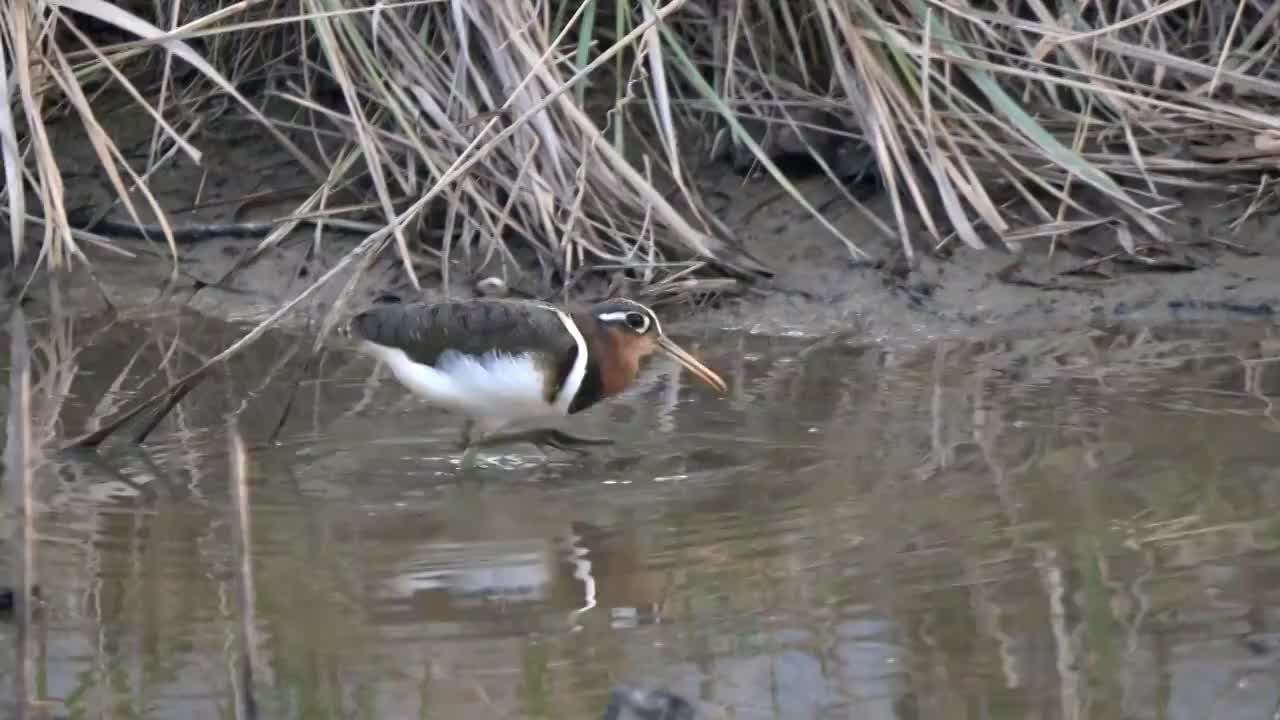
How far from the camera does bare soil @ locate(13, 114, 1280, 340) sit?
24.0 feet

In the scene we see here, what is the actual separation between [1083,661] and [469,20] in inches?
169

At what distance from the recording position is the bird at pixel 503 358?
5852 millimetres

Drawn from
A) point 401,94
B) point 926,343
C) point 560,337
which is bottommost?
point 926,343

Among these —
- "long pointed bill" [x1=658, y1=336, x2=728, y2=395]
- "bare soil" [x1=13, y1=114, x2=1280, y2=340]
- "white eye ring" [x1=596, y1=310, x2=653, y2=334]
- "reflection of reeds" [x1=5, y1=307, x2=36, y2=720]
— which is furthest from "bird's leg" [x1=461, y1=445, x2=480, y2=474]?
"reflection of reeds" [x1=5, y1=307, x2=36, y2=720]

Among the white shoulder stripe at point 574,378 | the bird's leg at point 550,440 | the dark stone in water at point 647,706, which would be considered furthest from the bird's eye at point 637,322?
the dark stone in water at point 647,706

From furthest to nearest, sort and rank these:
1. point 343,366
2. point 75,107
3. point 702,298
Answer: point 75,107 < point 702,298 < point 343,366

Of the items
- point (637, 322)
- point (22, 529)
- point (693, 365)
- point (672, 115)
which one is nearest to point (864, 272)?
point (672, 115)

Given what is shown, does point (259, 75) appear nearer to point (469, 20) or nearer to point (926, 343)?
point (469, 20)

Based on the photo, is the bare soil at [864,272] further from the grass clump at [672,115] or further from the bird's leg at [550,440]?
the bird's leg at [550,440]

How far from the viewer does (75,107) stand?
7996mm

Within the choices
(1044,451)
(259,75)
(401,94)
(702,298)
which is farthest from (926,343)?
(259,75)

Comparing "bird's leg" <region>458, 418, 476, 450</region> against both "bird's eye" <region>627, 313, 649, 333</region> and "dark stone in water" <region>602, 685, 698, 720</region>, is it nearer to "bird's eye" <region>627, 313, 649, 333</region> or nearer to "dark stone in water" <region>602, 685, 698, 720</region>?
"bird's eye" <region>627, 313, 649, 333</region>

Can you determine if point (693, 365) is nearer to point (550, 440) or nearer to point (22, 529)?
point (550, 440)

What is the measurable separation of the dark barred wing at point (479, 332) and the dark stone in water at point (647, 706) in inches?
94.5
